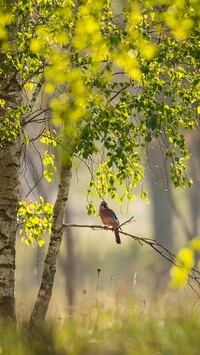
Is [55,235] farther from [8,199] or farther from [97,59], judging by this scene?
[97,59]

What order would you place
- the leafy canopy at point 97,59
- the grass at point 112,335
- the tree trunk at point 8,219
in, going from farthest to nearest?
the tree trunk at point 8,219 → the leafy canopy at point 97,59 → the grass at point 112,335

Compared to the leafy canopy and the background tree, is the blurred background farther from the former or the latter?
the leafy canopy

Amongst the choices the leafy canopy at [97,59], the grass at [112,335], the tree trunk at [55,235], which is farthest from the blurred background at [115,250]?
the grass at [112,335]

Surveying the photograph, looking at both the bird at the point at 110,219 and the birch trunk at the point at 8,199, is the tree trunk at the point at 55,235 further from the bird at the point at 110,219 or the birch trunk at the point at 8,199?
the bird at the point at 110,219

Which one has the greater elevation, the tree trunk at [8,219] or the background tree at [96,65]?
the background tree at [96,65]

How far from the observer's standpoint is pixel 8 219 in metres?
13.6

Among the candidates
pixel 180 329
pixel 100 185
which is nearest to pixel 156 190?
pixel 100 185

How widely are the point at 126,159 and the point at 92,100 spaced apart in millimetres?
985

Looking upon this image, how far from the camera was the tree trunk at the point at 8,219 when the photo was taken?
1347 centimetres

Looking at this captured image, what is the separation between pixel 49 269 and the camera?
47.4 feet

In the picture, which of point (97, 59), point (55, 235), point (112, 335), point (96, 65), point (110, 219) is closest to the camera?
A: point (112, 335)

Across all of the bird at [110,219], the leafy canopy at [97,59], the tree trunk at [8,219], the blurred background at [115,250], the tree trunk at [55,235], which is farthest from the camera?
the blurred background at [115,250]

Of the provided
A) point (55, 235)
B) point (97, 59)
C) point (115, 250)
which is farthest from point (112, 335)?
point (115, 250)

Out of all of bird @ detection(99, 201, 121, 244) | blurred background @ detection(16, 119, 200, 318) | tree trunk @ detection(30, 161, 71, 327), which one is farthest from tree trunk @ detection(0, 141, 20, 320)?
blurred background @ detection(16, 119, 200, 318)
